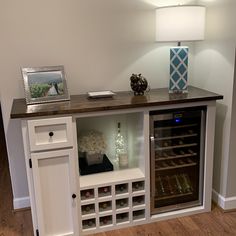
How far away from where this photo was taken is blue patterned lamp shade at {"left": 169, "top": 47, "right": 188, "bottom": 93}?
2396 mm

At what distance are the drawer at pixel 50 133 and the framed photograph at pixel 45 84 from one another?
1.00 ft

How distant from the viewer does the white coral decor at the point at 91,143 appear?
7.93ft

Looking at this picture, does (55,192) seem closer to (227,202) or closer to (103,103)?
(103,103)

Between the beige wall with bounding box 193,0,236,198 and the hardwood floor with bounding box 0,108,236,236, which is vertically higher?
the beige wall with bounding box 193,0,236,198

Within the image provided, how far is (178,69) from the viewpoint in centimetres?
243

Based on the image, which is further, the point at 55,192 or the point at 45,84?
the point at 45,84

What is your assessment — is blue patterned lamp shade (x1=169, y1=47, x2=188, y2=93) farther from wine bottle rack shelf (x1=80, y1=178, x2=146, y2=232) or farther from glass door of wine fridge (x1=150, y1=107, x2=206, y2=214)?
wine bottle rack shelf (x1=80, y1=178, x2=146, y2=232)

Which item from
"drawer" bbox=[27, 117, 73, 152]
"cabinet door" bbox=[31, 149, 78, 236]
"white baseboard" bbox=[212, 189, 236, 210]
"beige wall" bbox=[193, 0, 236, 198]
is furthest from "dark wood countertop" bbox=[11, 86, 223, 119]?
"white baseboard" bbox=[212, 189, 236, 210]

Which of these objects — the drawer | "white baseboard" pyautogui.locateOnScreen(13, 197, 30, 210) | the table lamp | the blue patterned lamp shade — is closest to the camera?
the drawer

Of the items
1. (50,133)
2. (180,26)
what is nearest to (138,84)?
(180,26)

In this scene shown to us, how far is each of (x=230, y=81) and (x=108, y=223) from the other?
1414 mm

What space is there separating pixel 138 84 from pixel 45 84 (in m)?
0.71

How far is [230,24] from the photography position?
2.23m

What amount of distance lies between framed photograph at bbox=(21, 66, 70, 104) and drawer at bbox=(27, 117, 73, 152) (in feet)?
1.00
